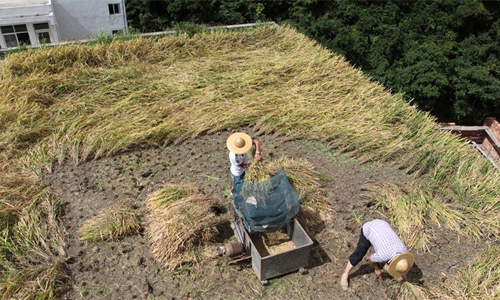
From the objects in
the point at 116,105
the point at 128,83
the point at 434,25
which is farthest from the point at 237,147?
the point at 434,25

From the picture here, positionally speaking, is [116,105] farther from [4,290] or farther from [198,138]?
[4,290]

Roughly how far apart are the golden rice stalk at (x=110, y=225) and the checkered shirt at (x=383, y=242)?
9.23 ft

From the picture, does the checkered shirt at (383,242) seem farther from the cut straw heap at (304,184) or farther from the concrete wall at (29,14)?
the concrete wall at (29,14)

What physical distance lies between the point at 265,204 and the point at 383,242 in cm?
132

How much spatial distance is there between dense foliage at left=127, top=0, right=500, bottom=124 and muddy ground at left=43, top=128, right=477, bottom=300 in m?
7.94

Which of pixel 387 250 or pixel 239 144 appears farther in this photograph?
pixel 239 144

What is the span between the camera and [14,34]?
724 inches

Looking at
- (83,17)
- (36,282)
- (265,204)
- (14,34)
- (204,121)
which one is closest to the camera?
(36,282)

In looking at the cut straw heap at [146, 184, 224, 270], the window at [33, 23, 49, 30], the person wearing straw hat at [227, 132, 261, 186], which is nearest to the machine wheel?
the cut straw heap at [146, 184, 224, 270]

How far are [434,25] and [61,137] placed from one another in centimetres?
1843

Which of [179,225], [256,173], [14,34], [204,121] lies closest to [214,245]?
[179,225]

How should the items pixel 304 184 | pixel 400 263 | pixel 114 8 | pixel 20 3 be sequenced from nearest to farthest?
pixel 400 263 → pixel 304 184 → pixel 20 3 → pixel 114 8

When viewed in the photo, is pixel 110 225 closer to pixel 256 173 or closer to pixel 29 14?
pixel 256 173

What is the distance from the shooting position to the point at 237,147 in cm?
507
